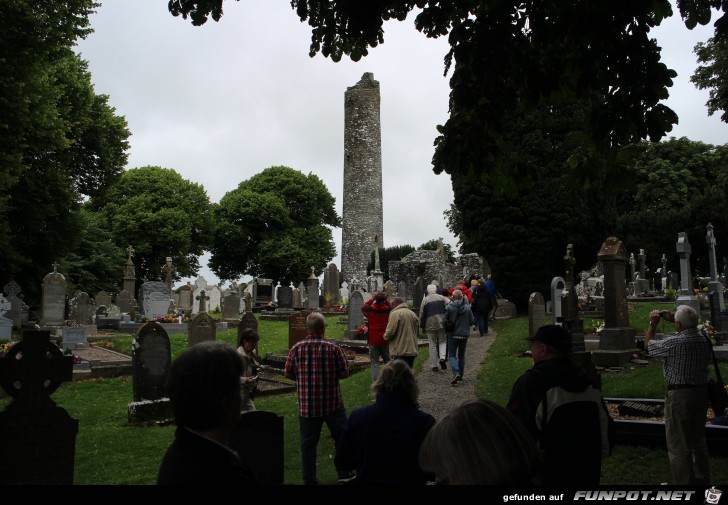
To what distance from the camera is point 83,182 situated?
26062 mm

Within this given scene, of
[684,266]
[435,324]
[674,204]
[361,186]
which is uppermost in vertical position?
[361,186]

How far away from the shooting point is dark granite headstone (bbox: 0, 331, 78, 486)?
17.1ft

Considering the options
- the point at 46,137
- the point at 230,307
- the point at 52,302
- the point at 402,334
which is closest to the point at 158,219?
the point at 230,307

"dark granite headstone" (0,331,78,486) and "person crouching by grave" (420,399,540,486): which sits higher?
"person crouching by grave" (420,399,540,486)

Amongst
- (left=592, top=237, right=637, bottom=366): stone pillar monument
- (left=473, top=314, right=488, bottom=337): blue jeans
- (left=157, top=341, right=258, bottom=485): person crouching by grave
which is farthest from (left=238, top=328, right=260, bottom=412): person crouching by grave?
(left=473, top=314, right=488, bottom=337): blue jeans

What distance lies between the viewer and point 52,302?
18844mm

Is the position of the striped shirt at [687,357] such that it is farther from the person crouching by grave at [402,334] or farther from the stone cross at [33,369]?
the stone cross at [33,369]

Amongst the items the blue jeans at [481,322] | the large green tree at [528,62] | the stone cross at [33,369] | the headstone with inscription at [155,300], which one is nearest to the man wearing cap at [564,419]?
the large green tree at [528,62]

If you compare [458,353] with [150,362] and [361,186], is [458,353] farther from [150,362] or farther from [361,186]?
[361,186]

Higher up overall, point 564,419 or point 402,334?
point 402,334

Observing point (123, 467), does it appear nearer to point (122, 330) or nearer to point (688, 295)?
point (688, 295)

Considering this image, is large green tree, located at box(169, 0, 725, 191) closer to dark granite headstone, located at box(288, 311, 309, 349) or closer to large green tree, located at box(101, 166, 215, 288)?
dark granite headstone, located at box(288, 311, 309, 349)

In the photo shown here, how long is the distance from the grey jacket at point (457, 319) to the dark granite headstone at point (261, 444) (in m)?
5.55

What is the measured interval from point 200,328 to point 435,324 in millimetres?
4448
